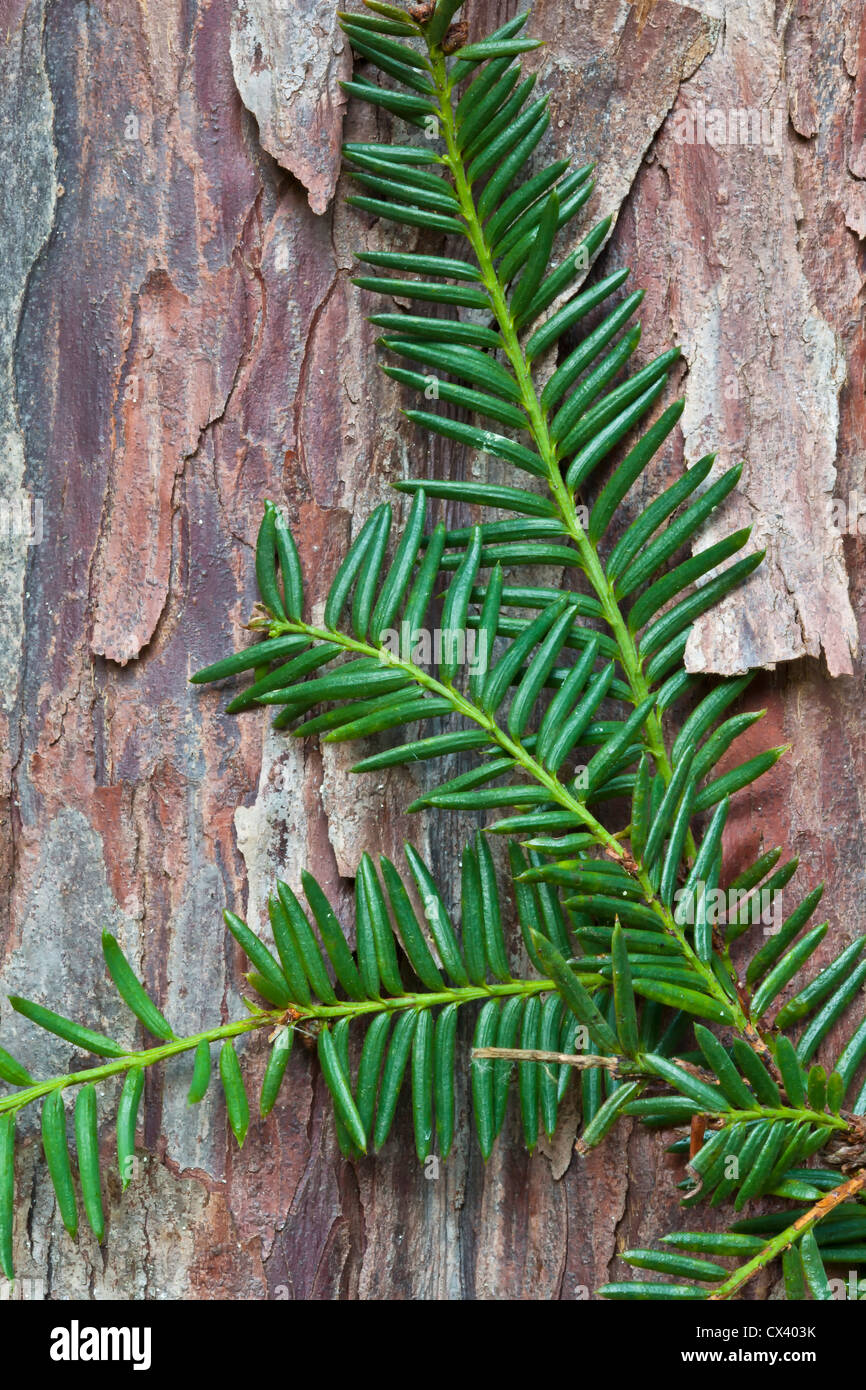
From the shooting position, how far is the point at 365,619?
1005 millimetres

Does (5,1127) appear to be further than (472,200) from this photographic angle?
No

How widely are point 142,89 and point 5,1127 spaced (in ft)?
3.14

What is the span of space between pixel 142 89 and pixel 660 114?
506mm

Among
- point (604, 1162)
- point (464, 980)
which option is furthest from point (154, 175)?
point (604, 1162)

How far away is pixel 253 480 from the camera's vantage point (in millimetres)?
1060

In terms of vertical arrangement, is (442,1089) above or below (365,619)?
below

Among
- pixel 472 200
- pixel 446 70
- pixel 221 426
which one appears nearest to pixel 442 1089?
pixel 221 426

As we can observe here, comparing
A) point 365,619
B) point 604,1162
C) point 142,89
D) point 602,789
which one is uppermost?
point 142,89

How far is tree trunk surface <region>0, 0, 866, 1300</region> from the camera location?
1.04m

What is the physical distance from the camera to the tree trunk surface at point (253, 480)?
1.04 meters

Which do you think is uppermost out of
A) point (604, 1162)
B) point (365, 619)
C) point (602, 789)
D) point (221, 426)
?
point (221, 426)

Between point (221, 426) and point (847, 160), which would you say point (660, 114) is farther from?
point (221, 426)

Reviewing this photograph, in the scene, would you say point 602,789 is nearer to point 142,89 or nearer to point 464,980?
point 464,980

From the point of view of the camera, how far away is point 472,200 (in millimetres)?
1054
